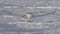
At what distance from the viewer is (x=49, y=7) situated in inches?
135

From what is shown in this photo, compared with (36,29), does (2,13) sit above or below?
above

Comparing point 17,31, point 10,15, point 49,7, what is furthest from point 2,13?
point 49,7

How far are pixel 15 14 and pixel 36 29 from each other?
354 mm

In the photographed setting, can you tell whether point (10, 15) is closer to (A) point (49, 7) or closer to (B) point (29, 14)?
(B) point (29, 14)

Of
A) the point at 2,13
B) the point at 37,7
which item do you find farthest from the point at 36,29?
the point at 2,13

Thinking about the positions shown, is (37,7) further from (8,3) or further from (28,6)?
(8,3)

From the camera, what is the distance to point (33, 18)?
135 inches

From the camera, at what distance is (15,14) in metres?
3.41

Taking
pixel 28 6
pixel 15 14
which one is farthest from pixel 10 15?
pixel 28 6

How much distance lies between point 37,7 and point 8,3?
0.40m

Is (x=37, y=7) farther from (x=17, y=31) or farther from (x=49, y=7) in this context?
(x=17, y=31)

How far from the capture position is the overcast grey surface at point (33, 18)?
3410mm

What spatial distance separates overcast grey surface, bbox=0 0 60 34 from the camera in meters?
3.41

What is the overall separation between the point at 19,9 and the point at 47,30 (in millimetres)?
482
